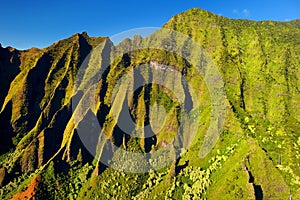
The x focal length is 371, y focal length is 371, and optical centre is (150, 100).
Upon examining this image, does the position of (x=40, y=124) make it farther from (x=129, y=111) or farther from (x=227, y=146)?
(x=227, y=146)

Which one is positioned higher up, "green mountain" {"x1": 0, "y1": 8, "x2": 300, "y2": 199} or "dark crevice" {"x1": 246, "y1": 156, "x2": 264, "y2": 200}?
"green mountain" {"x1": 0, "y1": 8, "x2": 300, "y2": 199}

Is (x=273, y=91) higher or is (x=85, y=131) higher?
(x=273, y=91)

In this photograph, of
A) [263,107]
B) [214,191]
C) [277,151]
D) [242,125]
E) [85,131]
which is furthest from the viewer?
[85,131]

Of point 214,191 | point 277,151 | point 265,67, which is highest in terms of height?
point 265,67

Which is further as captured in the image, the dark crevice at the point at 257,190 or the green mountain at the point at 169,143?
the green mountain at the point at 169,143

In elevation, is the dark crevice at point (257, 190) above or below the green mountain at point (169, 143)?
below

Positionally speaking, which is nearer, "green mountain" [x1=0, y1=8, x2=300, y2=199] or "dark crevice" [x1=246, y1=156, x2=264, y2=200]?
"dark crevice" [x1=246, y1=156, x2=264, y2=200]

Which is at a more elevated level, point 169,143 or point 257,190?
point 169,143

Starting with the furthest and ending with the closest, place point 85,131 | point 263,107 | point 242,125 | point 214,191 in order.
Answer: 1. point 85,131
2. point 263,107
3. point 242,125
4. point 214,191

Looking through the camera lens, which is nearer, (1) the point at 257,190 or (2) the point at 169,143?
(1) the point at 257,190

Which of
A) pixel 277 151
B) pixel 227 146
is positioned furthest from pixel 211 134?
pixel 277 151

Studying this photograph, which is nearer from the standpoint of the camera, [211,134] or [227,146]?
[227,146]
